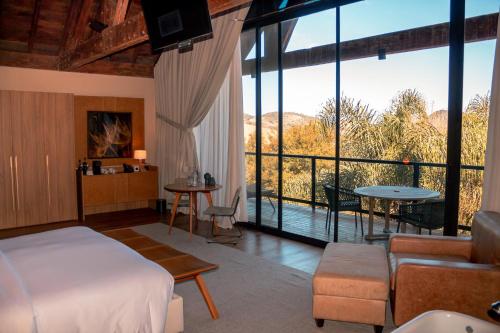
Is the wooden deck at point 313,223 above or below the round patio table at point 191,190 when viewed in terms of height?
below

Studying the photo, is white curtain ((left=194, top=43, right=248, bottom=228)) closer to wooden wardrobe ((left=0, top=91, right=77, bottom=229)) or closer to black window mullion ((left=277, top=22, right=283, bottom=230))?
black window mullion ((left=277, top=22, right=283, bottom=230))

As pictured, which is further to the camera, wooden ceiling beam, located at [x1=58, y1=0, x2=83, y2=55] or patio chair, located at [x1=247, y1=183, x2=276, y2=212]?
wooden ceiling beam, located at [x1=58, y1=0, x2=83, y2=55]

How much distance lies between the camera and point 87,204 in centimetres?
725

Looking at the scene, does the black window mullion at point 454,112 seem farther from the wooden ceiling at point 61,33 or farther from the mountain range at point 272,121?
the wooden ceiling at point 61,33

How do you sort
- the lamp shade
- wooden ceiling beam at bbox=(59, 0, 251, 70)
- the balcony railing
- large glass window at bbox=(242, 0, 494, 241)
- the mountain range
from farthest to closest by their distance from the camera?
the lamp shade < the mountain range < the balcony railing < wooden ceiling beam at bbox=(59, 0, 251, 70) < large glass window at bbox=(242, 0, 494, 241)

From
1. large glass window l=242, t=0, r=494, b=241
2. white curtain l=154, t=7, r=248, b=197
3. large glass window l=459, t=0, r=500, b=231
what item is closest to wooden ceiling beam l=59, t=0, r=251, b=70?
white curtain l=154, t=7, r=248, b=197

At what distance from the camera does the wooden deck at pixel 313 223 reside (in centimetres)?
553

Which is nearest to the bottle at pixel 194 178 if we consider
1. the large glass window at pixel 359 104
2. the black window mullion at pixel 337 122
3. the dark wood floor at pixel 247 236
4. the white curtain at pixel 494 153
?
the dark wood floor at pixel 247 236

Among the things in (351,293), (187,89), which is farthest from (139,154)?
(351,293)

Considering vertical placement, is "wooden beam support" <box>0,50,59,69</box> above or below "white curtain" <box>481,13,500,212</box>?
above

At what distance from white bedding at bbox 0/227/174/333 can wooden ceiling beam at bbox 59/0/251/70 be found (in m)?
2.68

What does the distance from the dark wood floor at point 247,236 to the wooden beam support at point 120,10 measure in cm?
311

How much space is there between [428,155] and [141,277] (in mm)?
3425

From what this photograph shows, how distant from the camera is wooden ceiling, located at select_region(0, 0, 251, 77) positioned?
6207 millimetres
